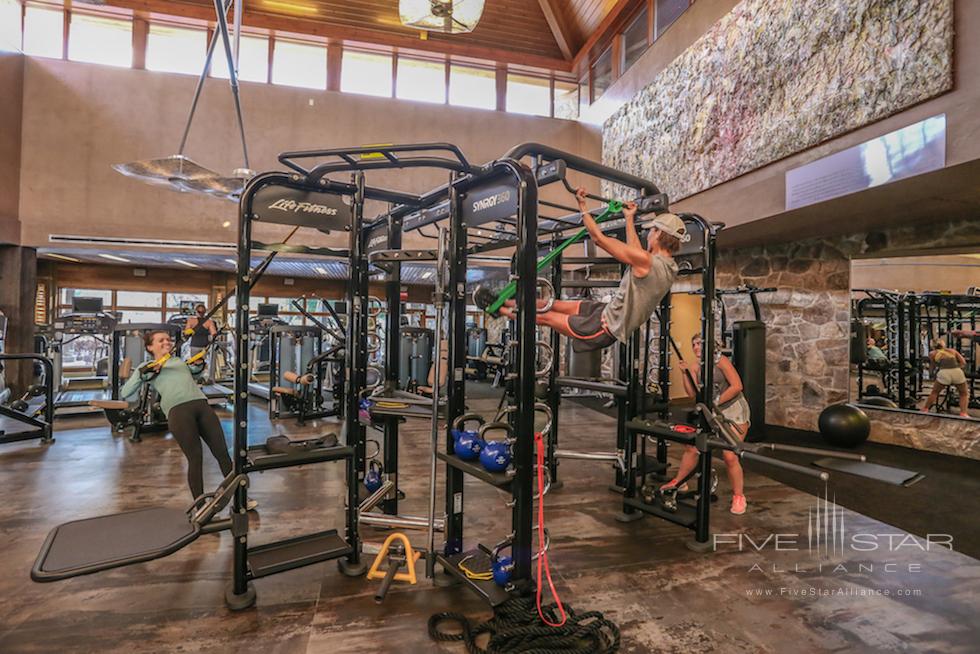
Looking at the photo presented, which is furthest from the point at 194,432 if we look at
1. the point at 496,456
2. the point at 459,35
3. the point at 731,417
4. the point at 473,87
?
the point at 459,35

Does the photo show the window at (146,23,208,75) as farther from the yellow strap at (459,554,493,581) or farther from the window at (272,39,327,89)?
the yellow strap at (459,554,493,581)

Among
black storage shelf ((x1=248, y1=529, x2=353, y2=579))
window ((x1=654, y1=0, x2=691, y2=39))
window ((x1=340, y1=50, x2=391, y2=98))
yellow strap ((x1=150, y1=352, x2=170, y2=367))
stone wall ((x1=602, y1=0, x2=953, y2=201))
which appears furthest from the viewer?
window ((x1=340, y1=50, x2=391, y2=98))

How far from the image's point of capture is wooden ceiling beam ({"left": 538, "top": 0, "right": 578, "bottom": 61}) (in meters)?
11.9

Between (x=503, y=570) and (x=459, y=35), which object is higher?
(x=459, y=35)

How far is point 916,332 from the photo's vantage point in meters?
6.87

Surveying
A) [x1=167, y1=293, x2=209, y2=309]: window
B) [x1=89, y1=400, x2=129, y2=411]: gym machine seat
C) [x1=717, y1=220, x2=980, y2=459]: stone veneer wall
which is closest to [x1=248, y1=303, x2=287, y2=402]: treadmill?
[x1=89, y1=400, x2=129, y2=411]: gym machine seat

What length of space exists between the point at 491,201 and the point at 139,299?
14142 millimetres

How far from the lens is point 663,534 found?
3738 millimetres

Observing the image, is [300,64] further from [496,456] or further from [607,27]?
[496,456]

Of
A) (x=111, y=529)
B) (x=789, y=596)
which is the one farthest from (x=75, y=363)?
(x=789, y=596)

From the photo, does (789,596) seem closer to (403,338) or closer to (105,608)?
(105,608)

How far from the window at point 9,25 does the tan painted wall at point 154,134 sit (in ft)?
1.21

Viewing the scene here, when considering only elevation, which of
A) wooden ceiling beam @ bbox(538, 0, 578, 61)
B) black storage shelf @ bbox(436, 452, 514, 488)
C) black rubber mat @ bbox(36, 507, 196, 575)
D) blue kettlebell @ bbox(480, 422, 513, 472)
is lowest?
black rubber mat @ bbox(36, 507, 196, 575)

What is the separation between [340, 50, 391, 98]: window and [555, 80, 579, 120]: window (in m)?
4.16
